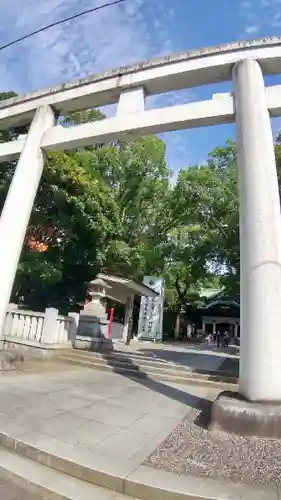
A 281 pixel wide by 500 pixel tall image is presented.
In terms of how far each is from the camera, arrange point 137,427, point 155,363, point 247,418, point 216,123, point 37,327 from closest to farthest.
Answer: point 247,418 < point 137,427 < point 216,123 < point 155,363 < point 37,327

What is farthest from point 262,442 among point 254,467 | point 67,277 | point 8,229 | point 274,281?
point 67,277

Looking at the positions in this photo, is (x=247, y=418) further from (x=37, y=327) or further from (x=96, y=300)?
(x=96, y=300)

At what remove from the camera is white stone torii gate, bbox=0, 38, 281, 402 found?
4.07 m

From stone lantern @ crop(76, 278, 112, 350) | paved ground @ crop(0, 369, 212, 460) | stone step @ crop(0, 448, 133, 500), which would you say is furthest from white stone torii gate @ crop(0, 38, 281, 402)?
stone lantern @ crop(76, 278, 112, 350)

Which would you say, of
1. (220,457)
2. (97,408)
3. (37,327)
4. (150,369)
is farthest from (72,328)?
(220,457)

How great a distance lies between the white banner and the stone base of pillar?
17401 mm

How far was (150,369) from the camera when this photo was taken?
787 cm

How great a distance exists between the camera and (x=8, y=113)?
7.68 meters

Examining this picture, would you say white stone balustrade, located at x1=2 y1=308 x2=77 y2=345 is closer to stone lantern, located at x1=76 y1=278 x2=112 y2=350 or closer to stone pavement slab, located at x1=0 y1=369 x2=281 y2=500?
stone lantern, located at x1=76 y1=278 x2=112 y2=350

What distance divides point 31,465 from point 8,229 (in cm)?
445

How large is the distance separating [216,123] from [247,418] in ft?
15.1

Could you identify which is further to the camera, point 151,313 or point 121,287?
point 151,313

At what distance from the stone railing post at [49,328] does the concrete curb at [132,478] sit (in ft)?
19.4

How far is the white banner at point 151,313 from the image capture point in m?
21.5
